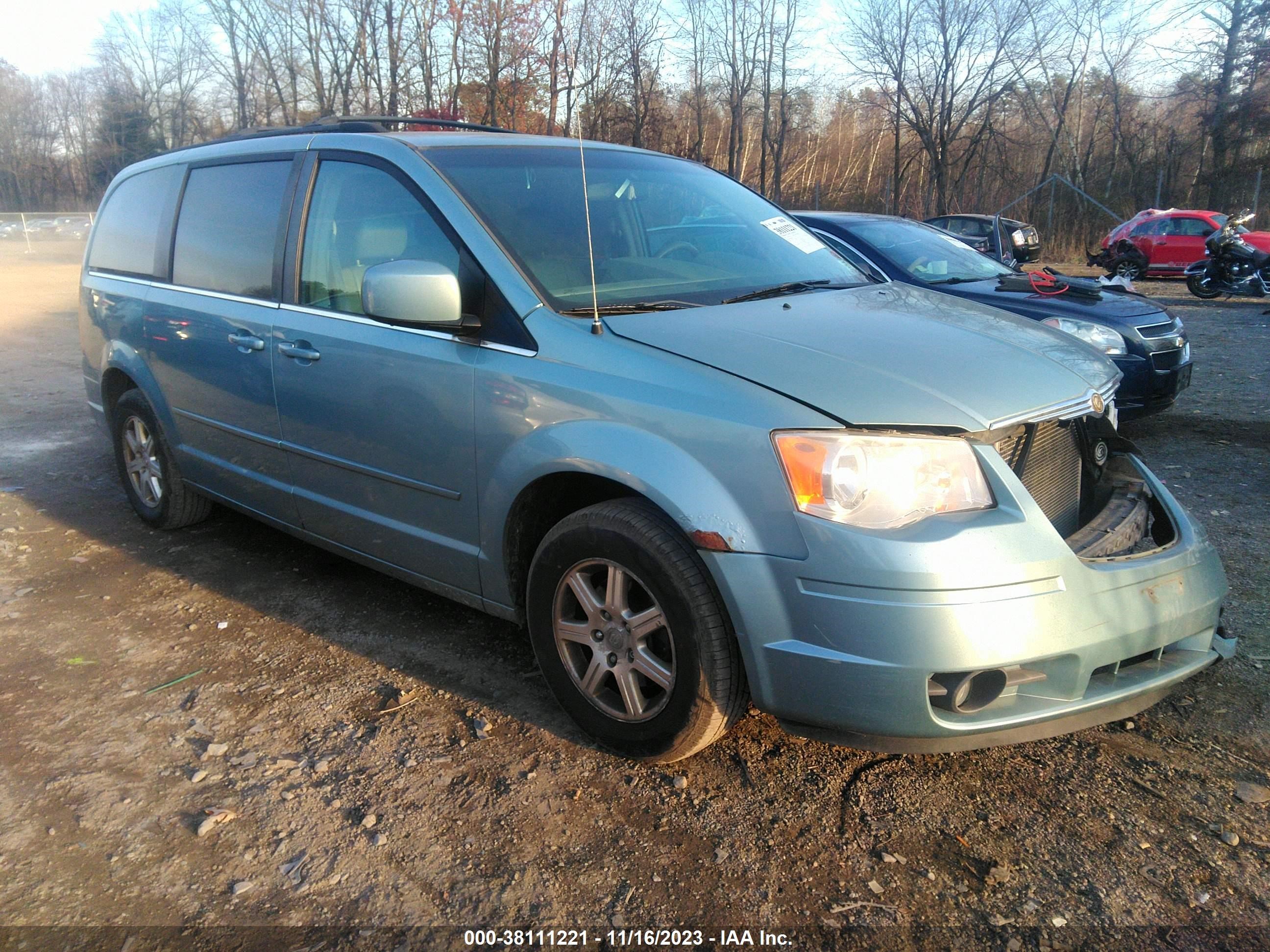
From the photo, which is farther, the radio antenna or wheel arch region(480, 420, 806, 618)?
the radio antenna

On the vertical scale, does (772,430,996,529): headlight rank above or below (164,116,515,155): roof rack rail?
below

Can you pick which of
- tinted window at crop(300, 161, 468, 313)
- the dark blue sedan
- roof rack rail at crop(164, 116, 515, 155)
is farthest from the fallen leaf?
the dark blue sedan

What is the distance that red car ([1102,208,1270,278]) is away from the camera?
19.2 meters

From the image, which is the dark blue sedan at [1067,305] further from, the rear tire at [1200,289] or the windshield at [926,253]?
the rear tire at [1200,289]

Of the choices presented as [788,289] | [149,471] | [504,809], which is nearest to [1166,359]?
[788,289]

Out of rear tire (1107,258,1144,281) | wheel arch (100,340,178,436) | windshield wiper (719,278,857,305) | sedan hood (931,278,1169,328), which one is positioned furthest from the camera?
rear tire (1107,258,1144,281)

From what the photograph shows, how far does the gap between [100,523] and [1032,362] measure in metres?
4.79

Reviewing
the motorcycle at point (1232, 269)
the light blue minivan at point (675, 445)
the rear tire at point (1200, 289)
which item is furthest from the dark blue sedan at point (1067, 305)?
the rear tire at point (1200, 289)

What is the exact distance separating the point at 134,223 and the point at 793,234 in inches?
132

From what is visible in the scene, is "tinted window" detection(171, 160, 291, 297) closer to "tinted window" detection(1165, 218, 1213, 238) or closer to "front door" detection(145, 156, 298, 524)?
"front door" detection(145, 156, 298, 524)

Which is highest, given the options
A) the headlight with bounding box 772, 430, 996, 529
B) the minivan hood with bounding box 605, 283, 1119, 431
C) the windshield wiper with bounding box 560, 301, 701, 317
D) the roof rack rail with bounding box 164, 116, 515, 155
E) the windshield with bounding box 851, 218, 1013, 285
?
the roof rack rail with bounding box 164, 116, 515, 155

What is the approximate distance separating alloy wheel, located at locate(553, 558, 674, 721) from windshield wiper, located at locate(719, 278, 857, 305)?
3.37 feet

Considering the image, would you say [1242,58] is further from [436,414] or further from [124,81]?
[124,81]

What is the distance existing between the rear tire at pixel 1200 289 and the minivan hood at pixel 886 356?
49.5 ft
